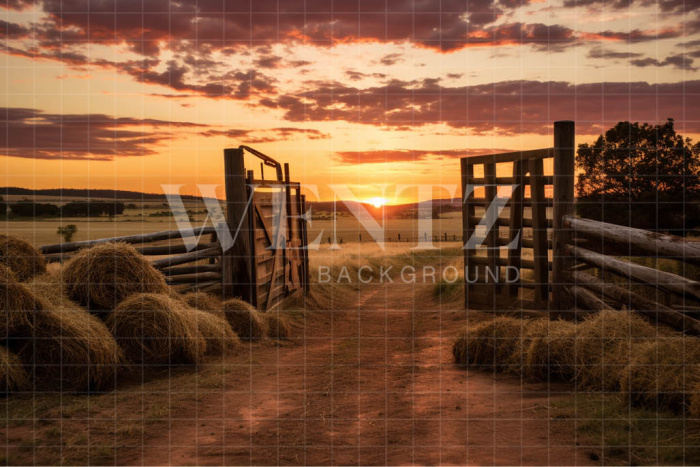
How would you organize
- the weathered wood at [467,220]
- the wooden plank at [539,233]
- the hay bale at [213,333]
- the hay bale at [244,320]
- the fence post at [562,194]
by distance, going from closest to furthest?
the hay bale at [213,333] → the fence post at [562,194] → the hay bale at [244,320] → the wooden plank at [539,233] → the weathered wood at [467,220]

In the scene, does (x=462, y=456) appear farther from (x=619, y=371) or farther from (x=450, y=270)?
(x=450, y=270)

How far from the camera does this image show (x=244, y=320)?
29.2 feet

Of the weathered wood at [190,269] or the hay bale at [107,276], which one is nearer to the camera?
the hay bale at [107,276]

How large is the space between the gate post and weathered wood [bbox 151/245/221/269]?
221mm

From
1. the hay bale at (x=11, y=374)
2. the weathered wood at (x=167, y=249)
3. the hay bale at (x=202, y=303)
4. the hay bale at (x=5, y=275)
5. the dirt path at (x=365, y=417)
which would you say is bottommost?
the dirt path at (x=365, y=417)

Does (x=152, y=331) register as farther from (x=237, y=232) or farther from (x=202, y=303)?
(x=237, y=232)

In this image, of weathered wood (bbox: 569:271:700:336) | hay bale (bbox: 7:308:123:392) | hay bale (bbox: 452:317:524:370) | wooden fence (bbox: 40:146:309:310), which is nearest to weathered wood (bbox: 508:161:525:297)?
weathered wood (bbox: 569:271:700:336)

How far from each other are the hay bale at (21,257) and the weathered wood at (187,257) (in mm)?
2061

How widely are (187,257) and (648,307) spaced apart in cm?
743

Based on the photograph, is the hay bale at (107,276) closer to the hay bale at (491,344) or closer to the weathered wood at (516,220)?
the hay bale at (491,344)

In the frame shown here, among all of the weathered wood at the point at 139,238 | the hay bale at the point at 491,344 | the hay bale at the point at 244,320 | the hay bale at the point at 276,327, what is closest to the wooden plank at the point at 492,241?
the hay bale at the point at 491,344

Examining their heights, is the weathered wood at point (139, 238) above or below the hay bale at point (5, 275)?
above

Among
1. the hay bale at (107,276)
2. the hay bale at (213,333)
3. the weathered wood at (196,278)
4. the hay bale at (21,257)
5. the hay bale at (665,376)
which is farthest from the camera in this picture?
the weathered wood at (196,278)

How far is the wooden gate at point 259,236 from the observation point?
31.5 ft
